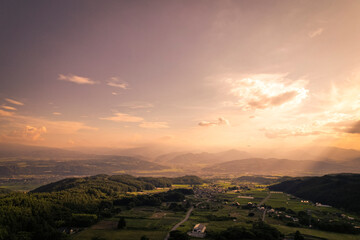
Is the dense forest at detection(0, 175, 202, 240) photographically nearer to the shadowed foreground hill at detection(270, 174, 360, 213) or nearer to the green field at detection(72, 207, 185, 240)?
the green field at detection(72, 207, 185, 240)

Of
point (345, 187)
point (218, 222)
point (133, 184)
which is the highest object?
point (345, 187)

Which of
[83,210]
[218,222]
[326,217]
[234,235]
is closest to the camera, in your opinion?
[234,235]

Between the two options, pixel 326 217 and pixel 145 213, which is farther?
pixel 145 213

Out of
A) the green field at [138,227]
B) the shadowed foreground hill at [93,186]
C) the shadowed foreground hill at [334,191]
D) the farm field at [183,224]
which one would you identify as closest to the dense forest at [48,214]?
the green field at [138,227]

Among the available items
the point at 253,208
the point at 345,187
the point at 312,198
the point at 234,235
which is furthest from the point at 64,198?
the point at 345,187

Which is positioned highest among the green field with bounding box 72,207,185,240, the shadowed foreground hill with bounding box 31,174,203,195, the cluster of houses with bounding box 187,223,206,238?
the cluster of houses with bounding box 187,223,206,238

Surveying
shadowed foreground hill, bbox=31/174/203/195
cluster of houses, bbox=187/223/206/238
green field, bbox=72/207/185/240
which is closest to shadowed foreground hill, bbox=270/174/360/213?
cluster of houses, bbox=187/223/206/238

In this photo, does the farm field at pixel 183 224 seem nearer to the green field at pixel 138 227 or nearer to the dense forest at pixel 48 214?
the green field at pixel 138 227

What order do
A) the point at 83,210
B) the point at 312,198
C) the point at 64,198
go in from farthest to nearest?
the point at 312,198 → the point at 64,198 → the point at 83,210

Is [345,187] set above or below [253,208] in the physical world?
above

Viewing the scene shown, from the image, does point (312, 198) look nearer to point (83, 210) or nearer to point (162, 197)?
point (162, 197)
